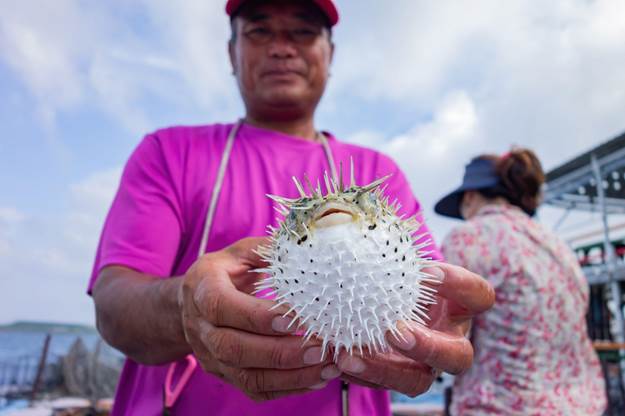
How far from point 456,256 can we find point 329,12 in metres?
1.42

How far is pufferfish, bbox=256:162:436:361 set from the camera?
97 centimetres

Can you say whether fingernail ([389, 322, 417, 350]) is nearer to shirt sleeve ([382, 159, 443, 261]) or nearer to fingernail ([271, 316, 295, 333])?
fingernail ([271, 316, 295, 333])

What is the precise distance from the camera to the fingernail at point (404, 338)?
3.61ft

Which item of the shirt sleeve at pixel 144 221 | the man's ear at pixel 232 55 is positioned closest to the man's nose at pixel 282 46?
the man's ear at pixel 232 55

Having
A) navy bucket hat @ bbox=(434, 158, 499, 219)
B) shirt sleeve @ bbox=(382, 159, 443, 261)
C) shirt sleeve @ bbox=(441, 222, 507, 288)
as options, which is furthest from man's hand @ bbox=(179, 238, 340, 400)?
navy bucket hat @ bbox=(434, 158, 499, 219)

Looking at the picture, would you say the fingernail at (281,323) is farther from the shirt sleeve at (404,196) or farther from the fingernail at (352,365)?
the shirt sleeve at (404,196)

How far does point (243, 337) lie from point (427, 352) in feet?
1.45

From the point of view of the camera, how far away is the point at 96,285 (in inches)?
64.3

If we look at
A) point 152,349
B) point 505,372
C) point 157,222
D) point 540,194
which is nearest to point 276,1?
point 157,222

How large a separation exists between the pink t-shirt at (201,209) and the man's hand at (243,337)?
427 millimetres

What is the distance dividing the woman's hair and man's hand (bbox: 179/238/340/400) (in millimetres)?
1999

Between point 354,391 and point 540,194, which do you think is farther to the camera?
point 540,194

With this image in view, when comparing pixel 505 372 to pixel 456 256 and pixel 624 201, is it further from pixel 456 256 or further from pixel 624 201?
pixel 624 201

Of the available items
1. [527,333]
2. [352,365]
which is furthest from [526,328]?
[352,365]
